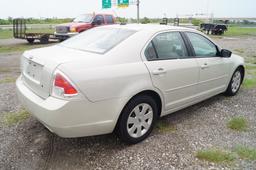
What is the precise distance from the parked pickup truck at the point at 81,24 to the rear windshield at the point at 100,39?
10910 millimetres

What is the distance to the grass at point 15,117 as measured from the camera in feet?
12.5

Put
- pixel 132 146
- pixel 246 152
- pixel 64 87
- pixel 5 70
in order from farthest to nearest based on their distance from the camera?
1. pixel 5 70
2. pixel 132 146
3. pixel 246 152
4. pixel 64 87

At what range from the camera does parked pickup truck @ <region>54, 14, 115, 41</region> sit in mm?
14356

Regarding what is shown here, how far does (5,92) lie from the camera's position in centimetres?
532

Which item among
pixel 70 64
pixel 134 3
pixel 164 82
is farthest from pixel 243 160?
pixel 134 3

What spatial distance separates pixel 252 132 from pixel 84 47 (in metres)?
2.83

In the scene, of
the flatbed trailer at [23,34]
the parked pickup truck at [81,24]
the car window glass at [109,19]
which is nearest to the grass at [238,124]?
the parked pickup truck at [81,24]

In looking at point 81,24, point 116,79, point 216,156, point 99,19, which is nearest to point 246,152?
point 216,156

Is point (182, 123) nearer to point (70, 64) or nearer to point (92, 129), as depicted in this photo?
point (92, 129)

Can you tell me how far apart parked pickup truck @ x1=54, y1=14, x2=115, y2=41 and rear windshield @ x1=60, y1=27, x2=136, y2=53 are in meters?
10.9

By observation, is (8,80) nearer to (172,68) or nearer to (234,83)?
(172,68)

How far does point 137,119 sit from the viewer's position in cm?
319

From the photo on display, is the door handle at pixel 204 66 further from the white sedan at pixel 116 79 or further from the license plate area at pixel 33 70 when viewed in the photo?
the license plate area at pixel 33 70

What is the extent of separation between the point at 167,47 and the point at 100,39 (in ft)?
3.31
